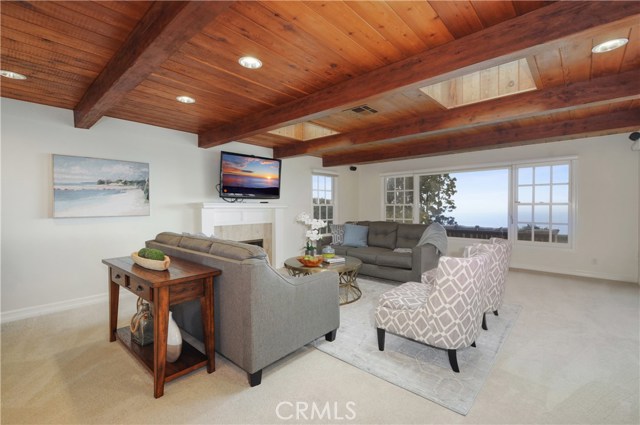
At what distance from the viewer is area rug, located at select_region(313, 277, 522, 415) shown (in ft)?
6.22

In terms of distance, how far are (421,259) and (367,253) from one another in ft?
2.97

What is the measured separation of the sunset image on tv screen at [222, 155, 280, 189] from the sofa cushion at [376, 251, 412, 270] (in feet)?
7.45

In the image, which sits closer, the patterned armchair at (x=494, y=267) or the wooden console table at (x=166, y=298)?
the wooden console table at (x=166, y=298)

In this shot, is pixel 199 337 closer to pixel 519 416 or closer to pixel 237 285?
pixel 237 285

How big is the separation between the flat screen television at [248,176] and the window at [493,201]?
325 centimetres

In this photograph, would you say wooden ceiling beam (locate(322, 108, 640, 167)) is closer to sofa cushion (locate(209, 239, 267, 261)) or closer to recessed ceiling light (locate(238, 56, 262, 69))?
recessed ceiling light (locate(238, 56, 262, 69))

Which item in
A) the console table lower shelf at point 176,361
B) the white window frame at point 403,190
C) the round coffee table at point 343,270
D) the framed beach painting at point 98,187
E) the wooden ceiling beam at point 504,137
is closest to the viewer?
the console table lower shelf at point 176,361

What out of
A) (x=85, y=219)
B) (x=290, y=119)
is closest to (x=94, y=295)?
(x=85, y=219)

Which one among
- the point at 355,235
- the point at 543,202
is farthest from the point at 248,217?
the point at 543,202

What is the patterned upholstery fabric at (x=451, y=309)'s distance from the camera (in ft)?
6.48

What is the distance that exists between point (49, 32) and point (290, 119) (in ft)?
6.28

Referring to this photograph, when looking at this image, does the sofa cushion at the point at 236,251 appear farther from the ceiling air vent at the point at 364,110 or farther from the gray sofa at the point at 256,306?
the ceiling air vent at the point at 364,110

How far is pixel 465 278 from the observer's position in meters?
1.97

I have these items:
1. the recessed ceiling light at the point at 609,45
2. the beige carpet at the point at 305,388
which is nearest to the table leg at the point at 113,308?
the beige carpet at the point at 305,388
